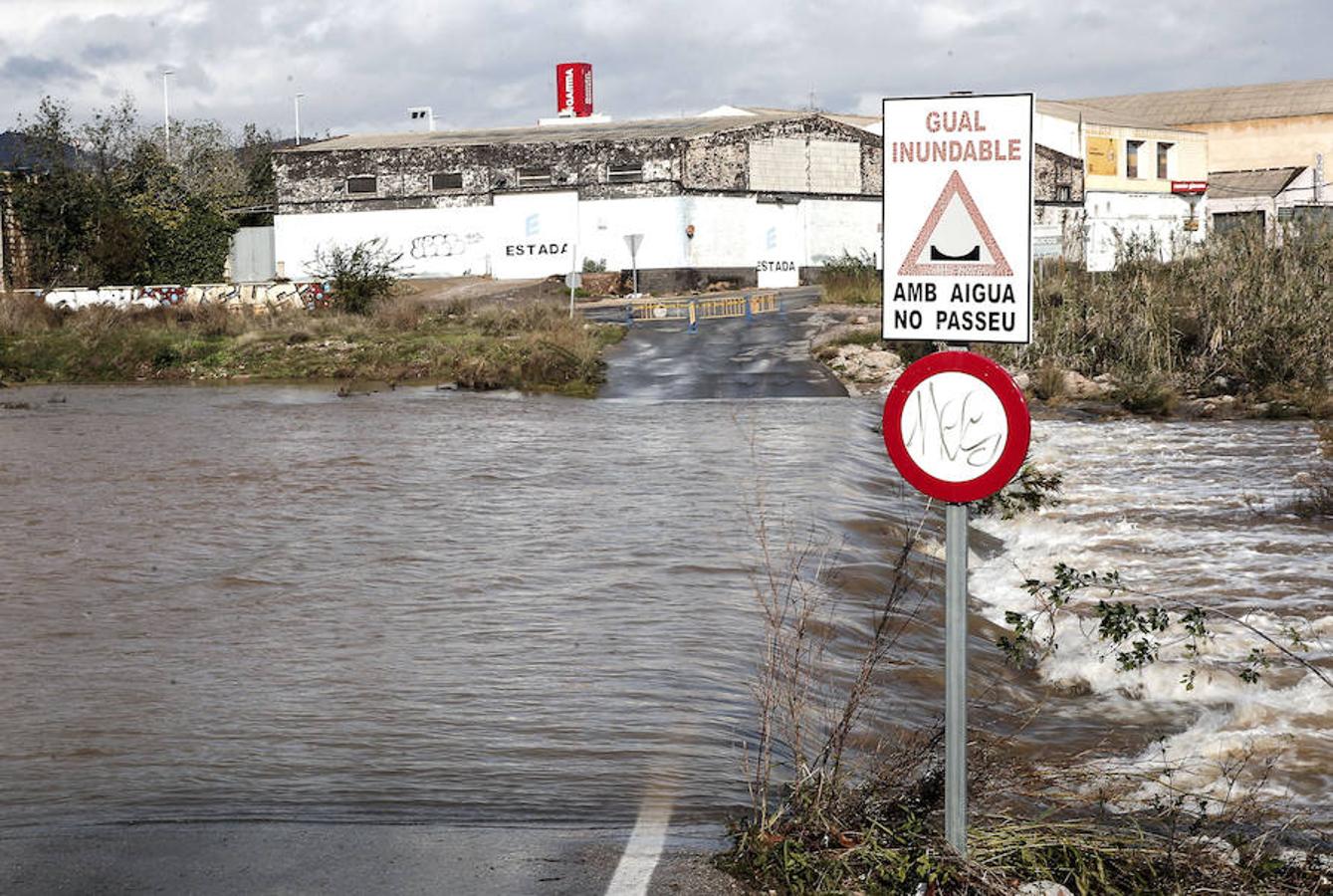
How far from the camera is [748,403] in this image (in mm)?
28500

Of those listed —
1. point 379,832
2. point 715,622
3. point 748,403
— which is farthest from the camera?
point 748,403

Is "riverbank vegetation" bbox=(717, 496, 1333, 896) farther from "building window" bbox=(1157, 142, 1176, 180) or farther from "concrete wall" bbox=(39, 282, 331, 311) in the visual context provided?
"building window" bbox=(1157, 142, 1176, 180)

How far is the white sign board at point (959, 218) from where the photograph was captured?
5.18 meters

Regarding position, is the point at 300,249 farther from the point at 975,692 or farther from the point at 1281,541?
the point at 975,692

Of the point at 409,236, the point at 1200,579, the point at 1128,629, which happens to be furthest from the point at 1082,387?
the point at 409,236

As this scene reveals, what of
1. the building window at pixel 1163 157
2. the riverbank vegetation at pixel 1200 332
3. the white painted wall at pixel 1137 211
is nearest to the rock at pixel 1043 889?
the riverbank vegetation at pixel 1200 332

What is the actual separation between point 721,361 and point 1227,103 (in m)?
56.7

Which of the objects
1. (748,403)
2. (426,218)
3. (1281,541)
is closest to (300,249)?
(426,218)

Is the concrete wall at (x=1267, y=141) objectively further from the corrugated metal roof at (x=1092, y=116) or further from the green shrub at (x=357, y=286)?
the green shrub at (x=357, y=286)

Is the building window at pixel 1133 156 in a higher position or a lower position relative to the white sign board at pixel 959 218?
higher

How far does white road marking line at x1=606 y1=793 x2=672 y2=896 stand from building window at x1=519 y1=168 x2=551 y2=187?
162 feet

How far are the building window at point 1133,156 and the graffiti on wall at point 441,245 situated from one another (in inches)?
1167

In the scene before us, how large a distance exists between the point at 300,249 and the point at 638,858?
54094mm

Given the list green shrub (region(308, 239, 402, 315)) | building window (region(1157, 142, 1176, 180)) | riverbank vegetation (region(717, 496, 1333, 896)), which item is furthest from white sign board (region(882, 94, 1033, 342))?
building window (region(1157, 142, 1176, 180))
